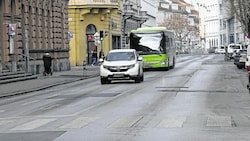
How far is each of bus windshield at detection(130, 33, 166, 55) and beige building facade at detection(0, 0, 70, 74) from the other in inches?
269

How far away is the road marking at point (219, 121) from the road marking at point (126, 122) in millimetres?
1694

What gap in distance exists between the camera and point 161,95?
23406 millimetres

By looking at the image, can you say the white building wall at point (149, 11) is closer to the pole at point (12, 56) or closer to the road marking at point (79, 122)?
the pole at point (12, 56)

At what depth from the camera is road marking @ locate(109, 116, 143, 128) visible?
14.2 metres

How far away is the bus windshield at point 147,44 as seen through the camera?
45969mm

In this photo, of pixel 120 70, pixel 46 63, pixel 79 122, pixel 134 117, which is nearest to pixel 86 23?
pixel 46 63

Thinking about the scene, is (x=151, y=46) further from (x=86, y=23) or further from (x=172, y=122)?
(x=172, y=122)

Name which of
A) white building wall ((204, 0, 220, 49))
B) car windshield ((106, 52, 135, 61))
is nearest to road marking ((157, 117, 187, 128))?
car windshield ((106, 52, 135, 61))

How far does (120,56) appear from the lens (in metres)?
33.1

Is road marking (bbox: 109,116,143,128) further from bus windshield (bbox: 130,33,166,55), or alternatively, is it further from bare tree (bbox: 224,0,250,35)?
bare tree (bbox: 224,0,250,35)

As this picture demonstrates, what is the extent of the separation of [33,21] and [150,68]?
30.0 ft

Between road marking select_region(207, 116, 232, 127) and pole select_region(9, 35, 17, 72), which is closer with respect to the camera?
road marking select_region(207, 116, 232, 127)

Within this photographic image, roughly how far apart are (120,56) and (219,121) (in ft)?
60.4

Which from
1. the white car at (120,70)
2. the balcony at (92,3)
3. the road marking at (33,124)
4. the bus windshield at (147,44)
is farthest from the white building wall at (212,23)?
the road marking at (33,124)
